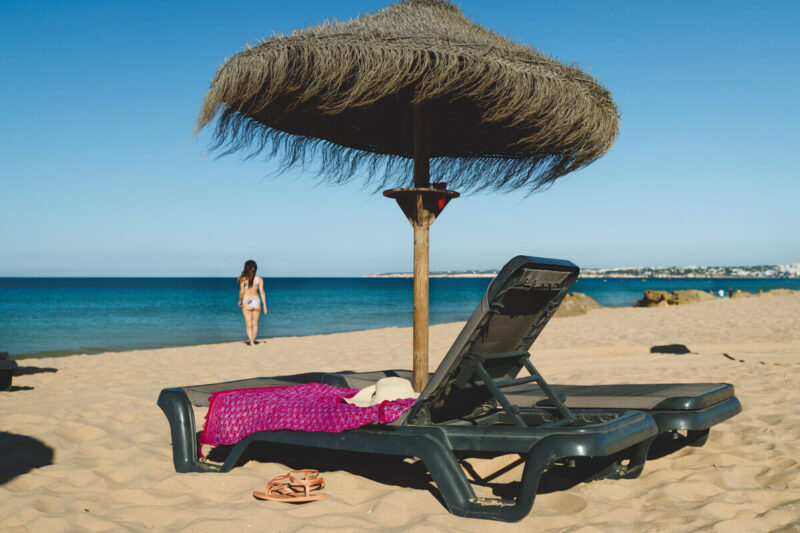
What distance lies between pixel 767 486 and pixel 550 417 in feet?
3.47

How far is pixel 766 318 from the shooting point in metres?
14.3

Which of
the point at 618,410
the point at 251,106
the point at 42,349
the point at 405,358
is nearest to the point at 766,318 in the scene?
the point at 405,358

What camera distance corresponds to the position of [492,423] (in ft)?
11.1

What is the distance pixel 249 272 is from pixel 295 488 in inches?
331

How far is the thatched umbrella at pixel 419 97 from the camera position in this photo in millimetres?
3506

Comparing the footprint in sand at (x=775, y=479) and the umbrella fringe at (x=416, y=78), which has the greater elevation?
the umbrella fringe at (x=416, y=78)

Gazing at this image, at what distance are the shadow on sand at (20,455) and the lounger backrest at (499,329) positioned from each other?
7.34 feet

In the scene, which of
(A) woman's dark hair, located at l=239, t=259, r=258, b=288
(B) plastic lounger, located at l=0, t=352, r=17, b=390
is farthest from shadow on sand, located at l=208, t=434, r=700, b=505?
(A) woman's dark hair, located at l=239, t=259, r=258, b=288

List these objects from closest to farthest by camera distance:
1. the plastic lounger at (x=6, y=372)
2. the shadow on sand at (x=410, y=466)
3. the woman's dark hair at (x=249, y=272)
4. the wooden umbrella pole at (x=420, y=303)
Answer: the shadow on sand at (x=410, y=466) → the wooden umbrella pole at (x=420, y=303) → the plastic lounger at (x=6, y=372) → the woman's dark hair at (x=249, y=272)

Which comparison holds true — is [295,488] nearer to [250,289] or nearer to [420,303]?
[420,303]

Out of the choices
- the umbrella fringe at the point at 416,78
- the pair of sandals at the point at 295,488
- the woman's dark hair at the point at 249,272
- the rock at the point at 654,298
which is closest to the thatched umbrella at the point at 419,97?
the umbrella fringe at the point at 416,78

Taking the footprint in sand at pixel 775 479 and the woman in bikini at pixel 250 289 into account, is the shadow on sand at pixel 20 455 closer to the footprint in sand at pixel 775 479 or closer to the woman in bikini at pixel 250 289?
the footprint in sand at pixel 775 479

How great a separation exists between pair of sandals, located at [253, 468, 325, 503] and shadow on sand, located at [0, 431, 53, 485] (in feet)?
4.83

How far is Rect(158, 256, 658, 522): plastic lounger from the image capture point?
2.51 meters
